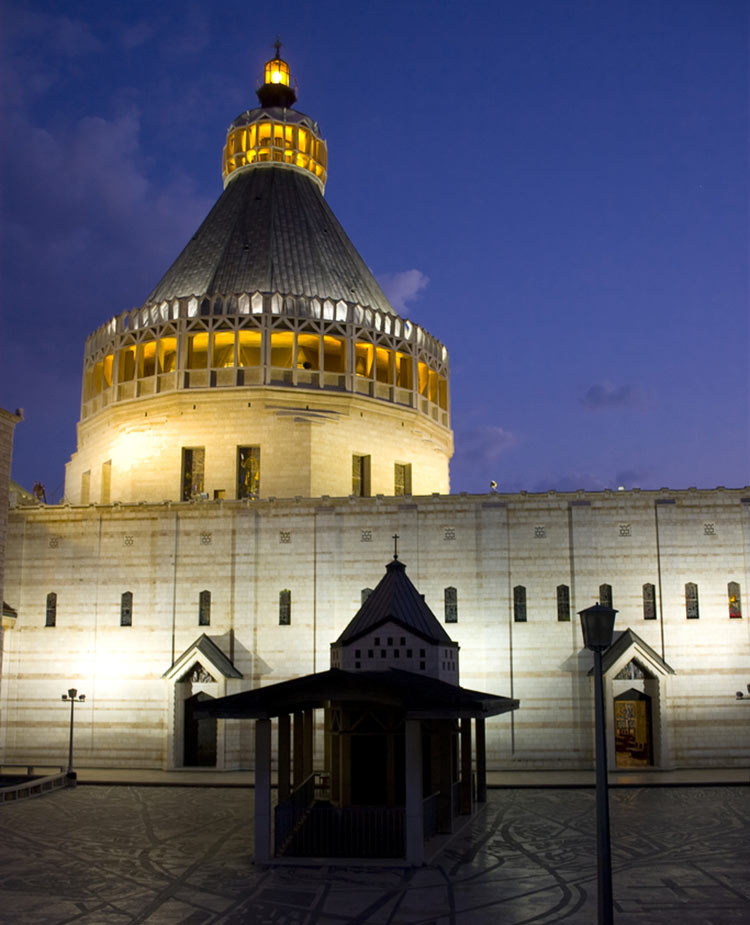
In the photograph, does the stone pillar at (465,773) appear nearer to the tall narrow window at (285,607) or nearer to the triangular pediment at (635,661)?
the triangular pediment at (635,661)

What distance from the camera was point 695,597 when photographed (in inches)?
1391

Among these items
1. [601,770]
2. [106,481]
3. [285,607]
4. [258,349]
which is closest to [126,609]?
[285,607]

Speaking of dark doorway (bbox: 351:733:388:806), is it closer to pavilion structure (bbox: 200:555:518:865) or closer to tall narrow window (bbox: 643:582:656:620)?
pavilion structure (bbox: 200:555:518:865)

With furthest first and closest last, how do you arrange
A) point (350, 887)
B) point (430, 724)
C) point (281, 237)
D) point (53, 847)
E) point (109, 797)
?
point (281, 237) → point (109, 797) → point (430, 724) → point (53, 847) → point (350, 887)

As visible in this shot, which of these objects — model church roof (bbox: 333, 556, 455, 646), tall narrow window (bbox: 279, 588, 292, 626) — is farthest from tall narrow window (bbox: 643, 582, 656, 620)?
model church roof (bbox: 333, 556, 455, 646)

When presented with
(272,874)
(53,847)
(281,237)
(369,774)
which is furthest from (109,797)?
(281,237)

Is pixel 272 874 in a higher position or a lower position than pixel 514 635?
lower

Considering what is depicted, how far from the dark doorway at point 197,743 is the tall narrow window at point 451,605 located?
8.82 meters

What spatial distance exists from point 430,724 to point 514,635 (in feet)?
42.9

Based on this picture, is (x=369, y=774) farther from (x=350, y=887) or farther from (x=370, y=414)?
(x=370, y=414)

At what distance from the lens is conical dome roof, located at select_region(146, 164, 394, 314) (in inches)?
1770

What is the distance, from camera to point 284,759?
68.2ft

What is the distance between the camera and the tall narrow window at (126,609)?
121ft

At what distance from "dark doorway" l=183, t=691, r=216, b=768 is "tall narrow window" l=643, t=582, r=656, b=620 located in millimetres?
15474
